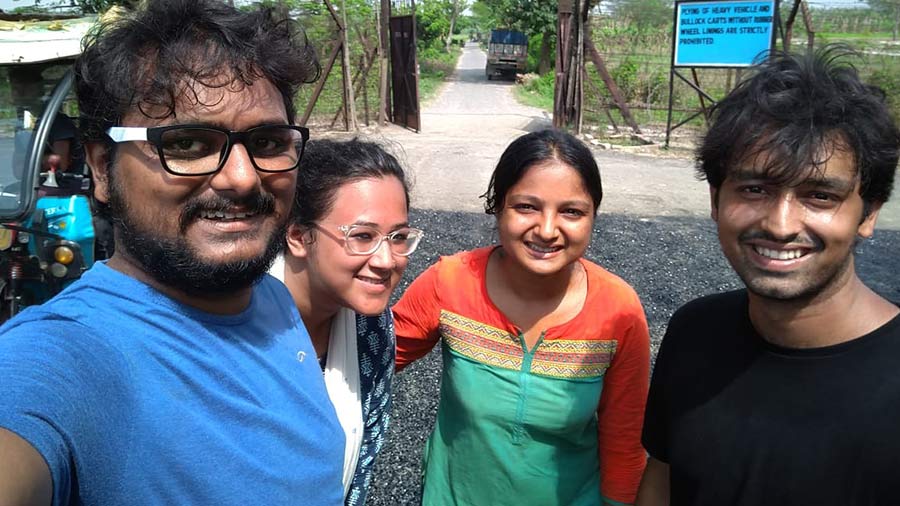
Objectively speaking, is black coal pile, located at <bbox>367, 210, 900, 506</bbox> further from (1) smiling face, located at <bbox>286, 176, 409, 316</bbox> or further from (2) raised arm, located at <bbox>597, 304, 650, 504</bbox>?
(1) smiling face, located at <bbox>286, 176, 409, 316</bbox>

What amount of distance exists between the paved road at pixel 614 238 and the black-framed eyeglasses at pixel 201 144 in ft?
3.59

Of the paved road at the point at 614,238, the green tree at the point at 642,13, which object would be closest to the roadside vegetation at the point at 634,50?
the green tree at the point at 642,13

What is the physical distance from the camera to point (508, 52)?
33.2 meters

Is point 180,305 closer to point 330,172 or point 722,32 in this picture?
point 330,172

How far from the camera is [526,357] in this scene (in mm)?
1938

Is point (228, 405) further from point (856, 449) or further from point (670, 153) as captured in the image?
point (670, 153)

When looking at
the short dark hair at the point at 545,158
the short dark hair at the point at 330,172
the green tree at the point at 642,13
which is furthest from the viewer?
the green tree at the point at 642,13

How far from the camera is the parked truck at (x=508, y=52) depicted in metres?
33.0

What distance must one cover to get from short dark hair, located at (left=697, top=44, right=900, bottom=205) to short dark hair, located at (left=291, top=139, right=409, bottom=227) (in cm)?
86

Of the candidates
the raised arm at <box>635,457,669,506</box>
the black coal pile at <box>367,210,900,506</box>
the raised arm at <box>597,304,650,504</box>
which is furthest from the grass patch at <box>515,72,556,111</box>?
the raised arm at <box>635,457,669,506</box>

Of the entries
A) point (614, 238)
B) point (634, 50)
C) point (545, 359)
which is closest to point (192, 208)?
point (545, 359)

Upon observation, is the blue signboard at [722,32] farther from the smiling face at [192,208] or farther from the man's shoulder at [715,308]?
the smiling face at [192,208]

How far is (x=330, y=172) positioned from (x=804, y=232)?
3.85 feet

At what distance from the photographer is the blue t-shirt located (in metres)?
0.94
